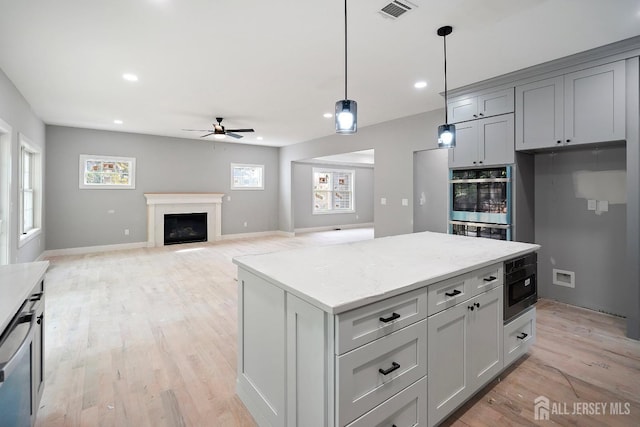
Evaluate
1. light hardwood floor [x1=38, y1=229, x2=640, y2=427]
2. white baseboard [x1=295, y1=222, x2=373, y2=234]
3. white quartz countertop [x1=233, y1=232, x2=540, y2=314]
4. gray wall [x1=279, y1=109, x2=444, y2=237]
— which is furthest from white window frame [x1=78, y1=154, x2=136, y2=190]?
white quartz countertop [x1=233, y1=232, x2=540, y2=314]

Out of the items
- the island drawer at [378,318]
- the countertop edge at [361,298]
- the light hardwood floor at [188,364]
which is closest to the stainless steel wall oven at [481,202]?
the light hardwood floor at [188,364]

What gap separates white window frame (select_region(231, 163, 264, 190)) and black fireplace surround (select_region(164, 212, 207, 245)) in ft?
4.26

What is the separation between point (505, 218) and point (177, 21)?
158 inches

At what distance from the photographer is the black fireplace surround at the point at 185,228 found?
7836 mm

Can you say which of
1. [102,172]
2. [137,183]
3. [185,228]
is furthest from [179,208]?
[102,172]

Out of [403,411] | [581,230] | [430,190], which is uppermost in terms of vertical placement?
[430,190]

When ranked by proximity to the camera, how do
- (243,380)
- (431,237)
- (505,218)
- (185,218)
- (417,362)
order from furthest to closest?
(185,218) < (505,218) < (431,237) < (243,380) < (417,362)

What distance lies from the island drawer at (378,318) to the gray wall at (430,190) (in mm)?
4013

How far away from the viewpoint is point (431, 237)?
290 centimetres

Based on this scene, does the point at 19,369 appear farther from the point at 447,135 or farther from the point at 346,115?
the point at 447,135

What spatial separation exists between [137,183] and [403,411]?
7.87m

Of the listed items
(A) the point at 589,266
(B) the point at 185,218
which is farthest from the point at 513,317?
(B) the point at 185,218

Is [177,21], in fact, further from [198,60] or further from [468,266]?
[468,266]

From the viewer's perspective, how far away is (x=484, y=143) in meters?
3.87
